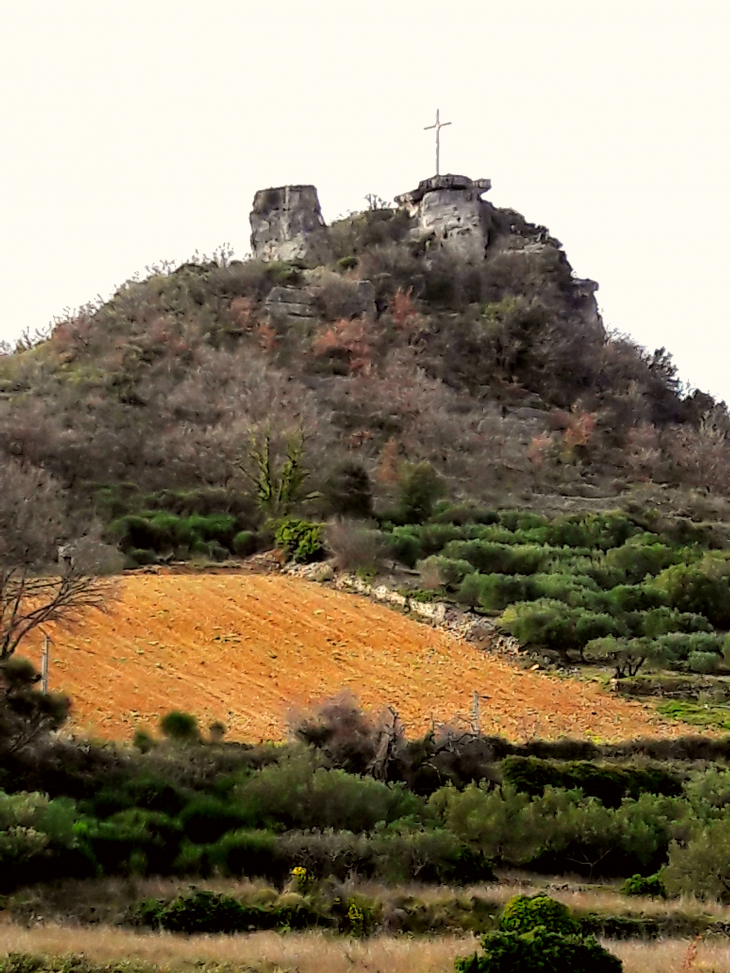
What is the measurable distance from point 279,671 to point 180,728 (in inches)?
173

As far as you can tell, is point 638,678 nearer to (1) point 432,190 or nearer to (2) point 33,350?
(2) point 33,350

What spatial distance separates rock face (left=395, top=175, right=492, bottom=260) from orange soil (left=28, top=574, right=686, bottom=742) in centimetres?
3632

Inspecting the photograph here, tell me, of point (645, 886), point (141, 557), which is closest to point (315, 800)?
point (645, 886)

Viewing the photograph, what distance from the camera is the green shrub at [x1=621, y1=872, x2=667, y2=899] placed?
10.6 m

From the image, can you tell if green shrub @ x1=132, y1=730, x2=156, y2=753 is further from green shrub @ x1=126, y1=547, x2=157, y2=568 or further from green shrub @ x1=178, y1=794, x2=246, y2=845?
green shrub @ x1=126, y1=547, x2=157, y2=568

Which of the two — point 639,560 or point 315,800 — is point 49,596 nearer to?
point 315,800

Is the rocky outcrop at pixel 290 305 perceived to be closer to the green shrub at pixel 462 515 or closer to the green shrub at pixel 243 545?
the green shrub at pixel 462 515

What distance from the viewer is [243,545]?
1071 inches

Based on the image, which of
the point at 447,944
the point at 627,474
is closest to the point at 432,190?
the point at 627,474

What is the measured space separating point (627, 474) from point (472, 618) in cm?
2244

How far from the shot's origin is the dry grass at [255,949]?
701cm

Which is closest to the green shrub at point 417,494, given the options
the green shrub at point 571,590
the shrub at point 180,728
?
the green shrub at point 571,590

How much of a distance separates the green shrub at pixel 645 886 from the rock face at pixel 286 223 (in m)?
49.0

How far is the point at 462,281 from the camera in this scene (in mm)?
53531
